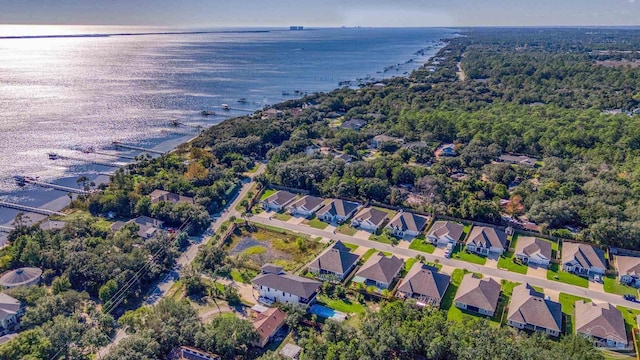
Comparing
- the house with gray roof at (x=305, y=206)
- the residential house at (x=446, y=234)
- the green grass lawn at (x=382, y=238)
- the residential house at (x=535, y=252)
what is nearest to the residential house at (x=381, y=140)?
the house with gray roof at (x=305, y=206)

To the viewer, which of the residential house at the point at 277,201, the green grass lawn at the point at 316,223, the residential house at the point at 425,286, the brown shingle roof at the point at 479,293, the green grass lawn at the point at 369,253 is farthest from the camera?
the residential house at the point at 277,201

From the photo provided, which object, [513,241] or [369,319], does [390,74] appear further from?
[369,319]

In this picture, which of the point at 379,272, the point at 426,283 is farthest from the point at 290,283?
the point at 426,283

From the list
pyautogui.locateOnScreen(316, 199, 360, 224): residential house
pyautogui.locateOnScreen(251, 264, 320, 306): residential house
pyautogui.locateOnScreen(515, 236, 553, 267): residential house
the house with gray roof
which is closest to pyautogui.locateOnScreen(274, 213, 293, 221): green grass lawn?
the house with gray roof

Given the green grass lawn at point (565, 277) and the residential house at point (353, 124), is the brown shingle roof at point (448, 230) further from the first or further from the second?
the residential house at point (353, 124)

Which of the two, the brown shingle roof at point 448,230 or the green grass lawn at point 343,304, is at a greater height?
the brown shingle roof at point 448,230

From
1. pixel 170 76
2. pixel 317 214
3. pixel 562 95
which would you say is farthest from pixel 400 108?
pixel 170 76

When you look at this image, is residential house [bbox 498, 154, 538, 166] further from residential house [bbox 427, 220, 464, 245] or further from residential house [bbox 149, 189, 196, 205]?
residential house [bbox 149, 189, 196, 205]
